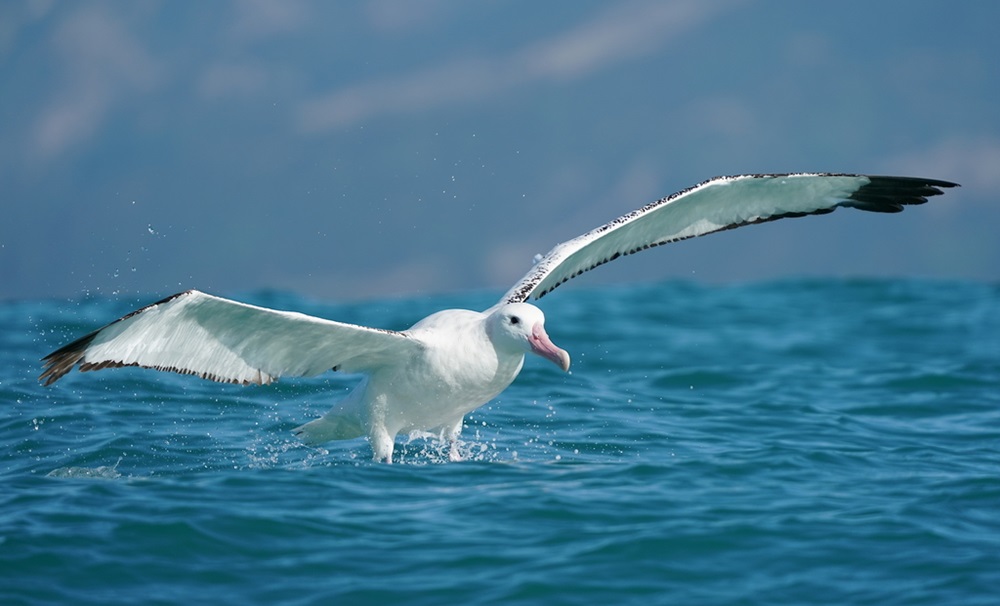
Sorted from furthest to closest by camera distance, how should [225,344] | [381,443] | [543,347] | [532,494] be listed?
[381,443] < [543,347] < [225,344] < [532,494]

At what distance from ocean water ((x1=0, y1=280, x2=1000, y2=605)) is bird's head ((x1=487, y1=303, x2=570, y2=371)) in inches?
36.4

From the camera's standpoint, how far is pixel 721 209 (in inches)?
407

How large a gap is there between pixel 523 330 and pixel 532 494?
4.04ft

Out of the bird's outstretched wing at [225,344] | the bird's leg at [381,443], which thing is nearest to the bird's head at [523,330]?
the bird's outstretched wing at [225,344]

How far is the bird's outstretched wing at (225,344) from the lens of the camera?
7.85m

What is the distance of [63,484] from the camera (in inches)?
328

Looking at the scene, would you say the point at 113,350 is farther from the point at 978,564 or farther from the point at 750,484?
the point at 978,564

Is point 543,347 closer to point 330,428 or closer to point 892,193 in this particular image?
point 330,428

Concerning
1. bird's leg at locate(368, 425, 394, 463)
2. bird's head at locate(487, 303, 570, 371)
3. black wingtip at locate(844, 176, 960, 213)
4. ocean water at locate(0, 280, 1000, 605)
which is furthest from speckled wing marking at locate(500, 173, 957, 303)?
ocean water at locate(0, 280, 1000, 605)

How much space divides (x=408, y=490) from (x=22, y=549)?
2496 mm

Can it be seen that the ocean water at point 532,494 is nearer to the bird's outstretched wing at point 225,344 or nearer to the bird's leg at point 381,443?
the bird's leg at point 381,443

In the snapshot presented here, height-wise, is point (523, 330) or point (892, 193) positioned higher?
point (892, 193)

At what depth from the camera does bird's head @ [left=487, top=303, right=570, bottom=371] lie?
28.0 ft

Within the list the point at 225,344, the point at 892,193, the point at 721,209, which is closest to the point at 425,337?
the point at 225,344
